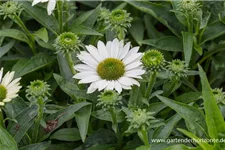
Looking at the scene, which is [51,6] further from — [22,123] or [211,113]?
[211,113]

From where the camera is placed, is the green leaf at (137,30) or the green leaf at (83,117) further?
the green leaf at (137,30)

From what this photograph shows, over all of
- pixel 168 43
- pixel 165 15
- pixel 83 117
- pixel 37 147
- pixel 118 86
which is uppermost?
pixel 165 15

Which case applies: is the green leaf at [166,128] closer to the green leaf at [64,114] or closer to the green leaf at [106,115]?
the green leaf at [106,115]

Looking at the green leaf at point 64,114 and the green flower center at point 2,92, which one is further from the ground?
Result: the green flower center at point 2,92

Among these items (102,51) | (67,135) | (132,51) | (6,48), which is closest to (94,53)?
(102,51)

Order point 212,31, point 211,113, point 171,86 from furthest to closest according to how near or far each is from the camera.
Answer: point 212,31
point 171,86
point 211,113

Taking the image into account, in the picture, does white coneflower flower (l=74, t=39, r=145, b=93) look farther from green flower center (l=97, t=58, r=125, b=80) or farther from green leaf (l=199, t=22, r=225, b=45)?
green leaf (l=199, t=22, r=225, b=45)

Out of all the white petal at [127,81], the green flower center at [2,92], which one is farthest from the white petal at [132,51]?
the green flower center at [2,92]

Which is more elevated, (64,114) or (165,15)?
(165,15)
